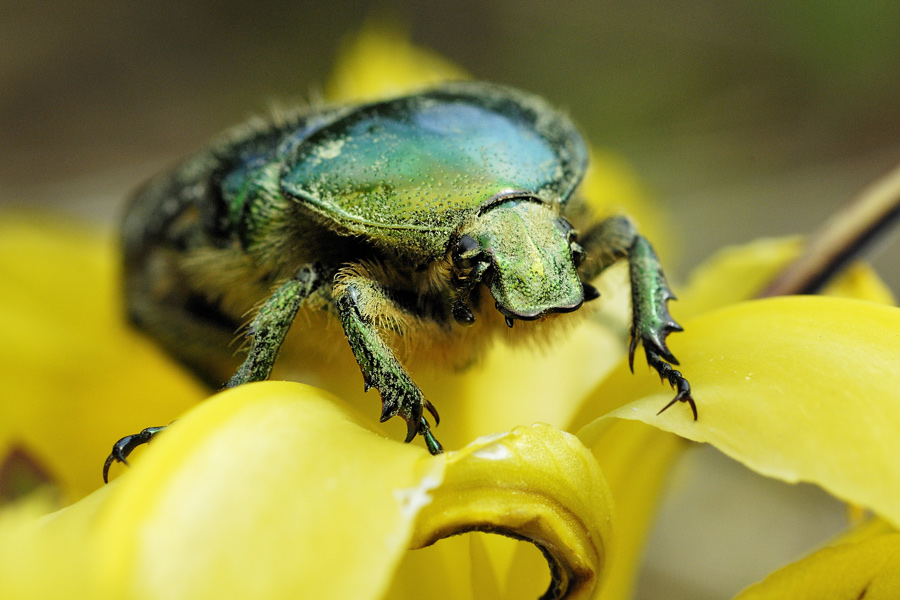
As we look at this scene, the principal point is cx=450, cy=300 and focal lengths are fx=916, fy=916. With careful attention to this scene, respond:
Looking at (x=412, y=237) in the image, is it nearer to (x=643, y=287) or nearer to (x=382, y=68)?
(x=643, y=287)

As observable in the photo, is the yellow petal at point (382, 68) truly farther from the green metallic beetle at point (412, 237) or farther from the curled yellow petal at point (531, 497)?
the curled yellow petal at point (531, 497)

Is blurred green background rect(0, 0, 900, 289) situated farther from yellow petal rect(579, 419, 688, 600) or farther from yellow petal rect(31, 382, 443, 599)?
yellow petal rect(31, 382, 443, 599)

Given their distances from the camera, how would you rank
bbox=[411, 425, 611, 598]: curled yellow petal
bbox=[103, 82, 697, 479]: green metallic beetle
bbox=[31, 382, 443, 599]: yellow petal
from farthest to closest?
1. bbox=[103, 82, 697, 479]: green metallic beetle
2. bbox=[411, 425, 611, 598]: curled yellow petal
3. bbox=[31, 382, 443, 599]: yellow petal

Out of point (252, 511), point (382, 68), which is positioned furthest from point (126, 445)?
point (382, 68)

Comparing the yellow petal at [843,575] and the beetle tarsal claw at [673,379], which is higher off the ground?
the beetle tarsal claw at [673,379]

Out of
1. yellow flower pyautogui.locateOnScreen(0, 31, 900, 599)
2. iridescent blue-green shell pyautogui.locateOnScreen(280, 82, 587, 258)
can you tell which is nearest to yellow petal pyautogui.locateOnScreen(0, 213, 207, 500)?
yellow flower pyautogui.locateOnScreen(0, 31, 900, 599)

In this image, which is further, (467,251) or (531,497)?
(467,251)

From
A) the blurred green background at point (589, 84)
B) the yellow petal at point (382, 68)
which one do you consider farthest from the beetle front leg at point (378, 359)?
the blurred green background at point (589, 84)
